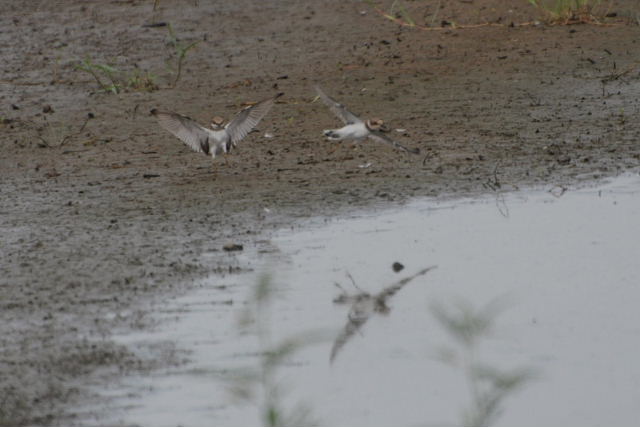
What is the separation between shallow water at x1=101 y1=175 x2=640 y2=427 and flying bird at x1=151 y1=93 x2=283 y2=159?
3.46 ft

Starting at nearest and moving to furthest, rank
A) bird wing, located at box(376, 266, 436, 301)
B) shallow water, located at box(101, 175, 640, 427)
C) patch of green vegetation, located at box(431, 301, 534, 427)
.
→ patch of green vegetation, located at box(431, 301, 534, 427) → shallow water, located at box(101, 175, 640, 427) → bird wing, located at box(376, 266, 436, 301)

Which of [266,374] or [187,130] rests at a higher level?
[266,374]

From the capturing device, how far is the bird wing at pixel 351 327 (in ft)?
15.3

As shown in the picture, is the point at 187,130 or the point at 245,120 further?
the point at 245,120

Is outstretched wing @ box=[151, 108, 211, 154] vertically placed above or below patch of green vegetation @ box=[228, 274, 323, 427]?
below

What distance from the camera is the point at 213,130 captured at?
7.26 m

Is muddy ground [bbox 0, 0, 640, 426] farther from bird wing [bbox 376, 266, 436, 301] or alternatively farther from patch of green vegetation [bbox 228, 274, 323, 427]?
bird wing [bbox 376, 266, 436, 301]

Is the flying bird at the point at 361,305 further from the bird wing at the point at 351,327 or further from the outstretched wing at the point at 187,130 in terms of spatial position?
the outstretched wing at the point at 187,130

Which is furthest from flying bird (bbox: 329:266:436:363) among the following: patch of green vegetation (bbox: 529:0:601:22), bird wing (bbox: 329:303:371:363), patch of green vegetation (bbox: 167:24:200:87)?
patch of green vegetation (bbox: 529:0:601:22)

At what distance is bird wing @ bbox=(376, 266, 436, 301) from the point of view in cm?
530

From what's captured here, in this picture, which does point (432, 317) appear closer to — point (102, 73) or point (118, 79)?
point (118, 79)

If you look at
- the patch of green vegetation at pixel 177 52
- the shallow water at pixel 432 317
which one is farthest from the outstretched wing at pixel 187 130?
the patch of green vegetation at pixel 177 52

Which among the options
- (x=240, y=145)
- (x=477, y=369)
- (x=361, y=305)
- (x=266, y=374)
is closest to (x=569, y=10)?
(x=240, y=145)

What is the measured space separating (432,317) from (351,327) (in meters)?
0.33
